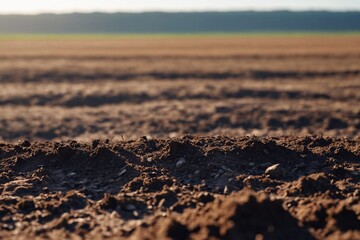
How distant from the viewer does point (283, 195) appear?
491cm

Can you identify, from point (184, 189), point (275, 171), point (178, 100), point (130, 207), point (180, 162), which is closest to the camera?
point (130, 207)

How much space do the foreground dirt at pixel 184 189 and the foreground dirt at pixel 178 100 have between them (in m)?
1.67

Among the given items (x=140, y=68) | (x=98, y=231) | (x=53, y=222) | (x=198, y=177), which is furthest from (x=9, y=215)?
(x=140, y=68)

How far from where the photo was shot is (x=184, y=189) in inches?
200

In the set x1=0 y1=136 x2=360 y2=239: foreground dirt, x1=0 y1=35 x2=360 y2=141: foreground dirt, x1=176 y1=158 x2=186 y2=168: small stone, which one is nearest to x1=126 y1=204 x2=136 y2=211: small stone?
x1=0 y1=136 x2=360 y2=239: foreground dirt

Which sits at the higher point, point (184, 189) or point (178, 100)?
point (184, 189)

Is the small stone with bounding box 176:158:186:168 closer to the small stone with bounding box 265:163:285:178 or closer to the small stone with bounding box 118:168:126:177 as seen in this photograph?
the small stone with bounding box 118:168:126:177

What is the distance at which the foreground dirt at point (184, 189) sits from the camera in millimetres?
3957

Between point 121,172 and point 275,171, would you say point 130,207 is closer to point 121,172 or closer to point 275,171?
point 121,172

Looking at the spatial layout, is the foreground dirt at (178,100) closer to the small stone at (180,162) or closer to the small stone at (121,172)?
the small stone at (180,162)

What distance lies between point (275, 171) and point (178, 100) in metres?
11.0

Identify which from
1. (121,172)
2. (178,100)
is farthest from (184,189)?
(178,100)

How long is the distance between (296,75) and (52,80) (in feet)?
32.2

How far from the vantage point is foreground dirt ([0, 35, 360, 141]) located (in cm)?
1297
